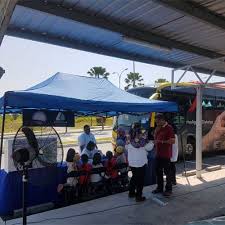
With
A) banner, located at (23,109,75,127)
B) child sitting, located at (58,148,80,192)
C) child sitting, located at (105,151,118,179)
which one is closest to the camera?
banner, located at (23,109,75,127)

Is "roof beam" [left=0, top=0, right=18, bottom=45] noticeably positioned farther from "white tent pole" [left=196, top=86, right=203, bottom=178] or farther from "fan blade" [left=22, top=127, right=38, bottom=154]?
"white tent pole" [left=196, top=86, right=203, bottom=178]

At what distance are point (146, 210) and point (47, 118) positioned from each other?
102 inches

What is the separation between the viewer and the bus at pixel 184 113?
12.9 metres

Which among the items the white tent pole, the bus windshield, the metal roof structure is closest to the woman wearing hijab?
the metal roof structure

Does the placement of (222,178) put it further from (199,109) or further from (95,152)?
(95,152)

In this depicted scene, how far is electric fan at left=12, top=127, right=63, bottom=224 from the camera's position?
243 inches

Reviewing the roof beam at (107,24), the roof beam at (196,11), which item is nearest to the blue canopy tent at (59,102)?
the roof beam at (107,24)

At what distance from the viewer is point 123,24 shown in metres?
7.00

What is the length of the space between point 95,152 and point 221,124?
28.7ft

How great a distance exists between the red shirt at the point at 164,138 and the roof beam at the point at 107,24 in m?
1.97

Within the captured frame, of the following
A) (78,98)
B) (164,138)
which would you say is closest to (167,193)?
(164,138)

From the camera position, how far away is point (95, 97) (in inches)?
275

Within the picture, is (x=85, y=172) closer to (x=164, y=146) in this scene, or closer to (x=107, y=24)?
(x=164, y=146)

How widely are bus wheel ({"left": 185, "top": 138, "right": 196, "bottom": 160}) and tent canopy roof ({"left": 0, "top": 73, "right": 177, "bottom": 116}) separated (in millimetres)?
6174
